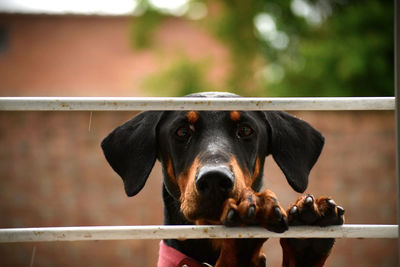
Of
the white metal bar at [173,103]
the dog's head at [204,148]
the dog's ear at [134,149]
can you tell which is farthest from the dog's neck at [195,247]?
the white metal bar at [173,103]

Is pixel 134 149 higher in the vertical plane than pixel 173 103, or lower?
lower

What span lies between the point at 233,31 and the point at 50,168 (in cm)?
906

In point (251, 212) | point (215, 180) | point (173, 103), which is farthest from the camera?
point (215, 180)

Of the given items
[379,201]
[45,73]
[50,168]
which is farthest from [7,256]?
[45,73]

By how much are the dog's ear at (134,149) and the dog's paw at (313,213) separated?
100 cm

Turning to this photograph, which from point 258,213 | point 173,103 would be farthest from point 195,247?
point 173,103

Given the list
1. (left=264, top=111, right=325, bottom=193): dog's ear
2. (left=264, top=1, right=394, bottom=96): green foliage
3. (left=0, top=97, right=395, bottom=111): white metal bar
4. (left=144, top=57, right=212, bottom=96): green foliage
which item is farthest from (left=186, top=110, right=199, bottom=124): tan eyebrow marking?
(left=144, top=57, right=212, bottom=96): green foliage

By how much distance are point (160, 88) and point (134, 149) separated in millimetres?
12629

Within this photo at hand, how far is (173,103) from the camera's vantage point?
189 centimetres

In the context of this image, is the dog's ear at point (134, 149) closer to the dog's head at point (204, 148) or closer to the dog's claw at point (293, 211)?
the dog's head at point (204, 148)

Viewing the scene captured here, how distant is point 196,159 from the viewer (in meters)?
2.29

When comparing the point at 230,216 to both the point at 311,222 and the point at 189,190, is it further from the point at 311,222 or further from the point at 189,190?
the point at 189,190

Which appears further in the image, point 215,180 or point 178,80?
point 178,80

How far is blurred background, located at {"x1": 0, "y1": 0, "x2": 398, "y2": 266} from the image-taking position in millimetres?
7625
